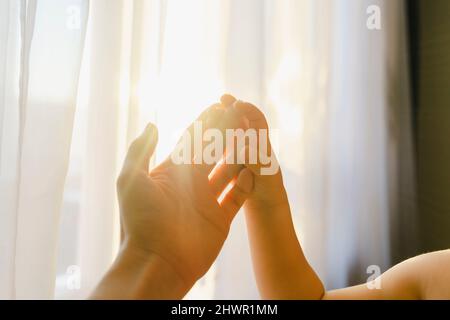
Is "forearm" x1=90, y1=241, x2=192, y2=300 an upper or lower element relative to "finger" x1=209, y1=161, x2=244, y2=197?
lower

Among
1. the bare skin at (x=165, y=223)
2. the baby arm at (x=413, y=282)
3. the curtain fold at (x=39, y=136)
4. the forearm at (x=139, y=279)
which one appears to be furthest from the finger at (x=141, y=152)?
the baby arm at (x=413, y=282)

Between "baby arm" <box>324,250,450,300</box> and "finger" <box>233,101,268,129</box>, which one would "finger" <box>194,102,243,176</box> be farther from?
"baby arm" <box>324,250,450,300</box>

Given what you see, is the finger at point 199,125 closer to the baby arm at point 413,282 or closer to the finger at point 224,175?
the finger at point 224,175

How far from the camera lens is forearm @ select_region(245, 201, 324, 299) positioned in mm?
701

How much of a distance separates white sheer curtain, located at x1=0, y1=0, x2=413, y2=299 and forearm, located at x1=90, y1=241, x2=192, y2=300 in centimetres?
28

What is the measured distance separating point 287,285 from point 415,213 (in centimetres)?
66

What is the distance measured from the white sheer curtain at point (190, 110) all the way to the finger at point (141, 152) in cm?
24

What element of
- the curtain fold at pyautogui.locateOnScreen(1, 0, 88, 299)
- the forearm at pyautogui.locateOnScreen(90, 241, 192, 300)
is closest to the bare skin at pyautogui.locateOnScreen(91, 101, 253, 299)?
the forearm at pyautogui.locateOnScreen(90, 241, 192, 300)

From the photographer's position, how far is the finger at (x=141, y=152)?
2.03 feet

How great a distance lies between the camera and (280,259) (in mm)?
707

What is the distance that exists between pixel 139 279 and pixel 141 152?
18 cm

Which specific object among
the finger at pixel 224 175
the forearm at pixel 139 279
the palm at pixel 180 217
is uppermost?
the finger at pixel 224 175

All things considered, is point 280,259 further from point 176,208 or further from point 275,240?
point 176,208
